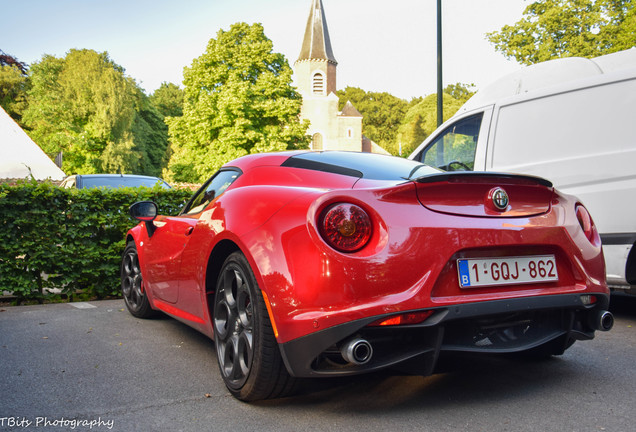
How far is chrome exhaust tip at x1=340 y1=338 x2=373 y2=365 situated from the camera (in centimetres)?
250

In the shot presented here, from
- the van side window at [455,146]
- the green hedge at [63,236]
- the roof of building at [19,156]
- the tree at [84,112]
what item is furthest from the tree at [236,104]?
the van side window at [455,146]

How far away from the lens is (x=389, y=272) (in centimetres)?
259

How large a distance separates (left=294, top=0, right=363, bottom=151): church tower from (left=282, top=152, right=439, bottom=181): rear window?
2359 inches

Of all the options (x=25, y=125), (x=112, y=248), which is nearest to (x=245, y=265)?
(x=112, y=248)

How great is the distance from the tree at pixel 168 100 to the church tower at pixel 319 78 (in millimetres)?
17340

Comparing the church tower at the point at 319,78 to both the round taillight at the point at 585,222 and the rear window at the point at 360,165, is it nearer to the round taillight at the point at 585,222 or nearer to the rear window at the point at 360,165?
the rear window at the point at 360,165

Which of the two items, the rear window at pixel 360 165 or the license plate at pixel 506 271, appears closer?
the license plate at pixel 506 271

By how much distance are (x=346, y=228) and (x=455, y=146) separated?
422cm

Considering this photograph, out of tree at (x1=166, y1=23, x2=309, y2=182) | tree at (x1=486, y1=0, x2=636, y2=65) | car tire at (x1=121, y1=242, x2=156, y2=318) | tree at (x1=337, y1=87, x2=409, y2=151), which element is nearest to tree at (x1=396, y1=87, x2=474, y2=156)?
tree at (x1=337, y1=87, x2=409, y2=151)

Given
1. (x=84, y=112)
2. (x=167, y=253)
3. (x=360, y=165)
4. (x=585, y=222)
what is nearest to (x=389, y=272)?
(x=360, y=165)

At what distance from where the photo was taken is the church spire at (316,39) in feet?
209

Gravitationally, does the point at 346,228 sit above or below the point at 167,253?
above

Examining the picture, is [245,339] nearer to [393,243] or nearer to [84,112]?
[393,243]

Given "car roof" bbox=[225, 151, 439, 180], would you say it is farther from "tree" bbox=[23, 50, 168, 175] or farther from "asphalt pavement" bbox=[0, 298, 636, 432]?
"tree" bbox=[23, 50, 168, 175]
